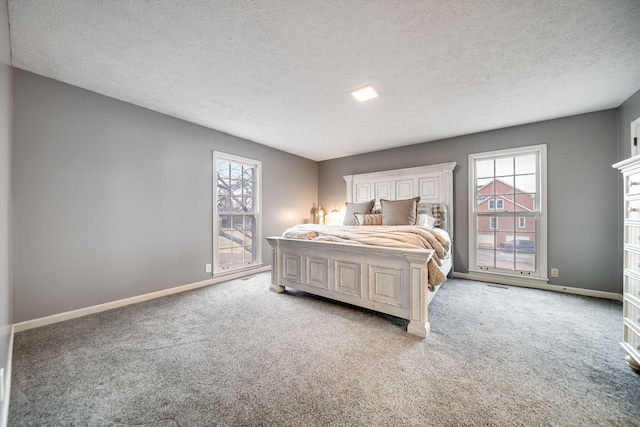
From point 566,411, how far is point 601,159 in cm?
331

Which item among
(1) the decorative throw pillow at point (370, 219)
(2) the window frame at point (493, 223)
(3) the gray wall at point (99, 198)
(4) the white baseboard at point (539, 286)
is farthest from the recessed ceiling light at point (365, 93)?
(4) the white baseboard at point (539, 286)

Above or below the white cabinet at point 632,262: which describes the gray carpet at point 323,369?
below

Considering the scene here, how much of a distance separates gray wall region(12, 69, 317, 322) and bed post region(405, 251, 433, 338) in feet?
9.50

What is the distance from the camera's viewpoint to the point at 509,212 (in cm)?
354

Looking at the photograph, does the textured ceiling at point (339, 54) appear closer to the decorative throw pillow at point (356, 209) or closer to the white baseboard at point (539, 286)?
the decorative throw pillow at point (356, 209)

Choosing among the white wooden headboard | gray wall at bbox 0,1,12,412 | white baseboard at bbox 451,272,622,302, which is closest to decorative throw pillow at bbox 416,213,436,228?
the white wooden headboard

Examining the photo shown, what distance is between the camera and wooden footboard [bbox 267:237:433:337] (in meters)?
2.03

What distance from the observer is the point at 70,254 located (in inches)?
92.3

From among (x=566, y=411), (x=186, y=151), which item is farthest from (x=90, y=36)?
(x=566, y=411)

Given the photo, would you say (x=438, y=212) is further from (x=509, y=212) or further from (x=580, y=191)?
(x=580, y=191)

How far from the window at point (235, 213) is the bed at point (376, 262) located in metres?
1.05

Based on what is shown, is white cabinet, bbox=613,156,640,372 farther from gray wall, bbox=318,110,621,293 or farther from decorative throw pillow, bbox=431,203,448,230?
decorative throw pillow, bbox=431,203,448,230

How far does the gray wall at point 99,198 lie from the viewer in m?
2.14

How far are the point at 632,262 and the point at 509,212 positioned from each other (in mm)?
2121
